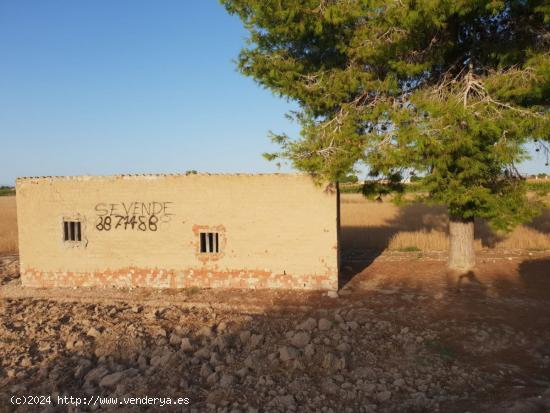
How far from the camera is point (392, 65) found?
9914 mm

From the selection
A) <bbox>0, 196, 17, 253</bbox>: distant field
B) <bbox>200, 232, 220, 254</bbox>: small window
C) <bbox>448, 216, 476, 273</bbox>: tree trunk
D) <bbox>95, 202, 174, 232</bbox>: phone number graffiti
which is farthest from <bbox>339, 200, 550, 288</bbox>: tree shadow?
<bbox>0, 196, 17, 253</bbox>: distant field

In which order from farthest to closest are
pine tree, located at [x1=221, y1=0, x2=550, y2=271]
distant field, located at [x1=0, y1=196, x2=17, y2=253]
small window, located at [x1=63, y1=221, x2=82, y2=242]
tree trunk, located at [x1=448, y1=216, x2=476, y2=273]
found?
distant field, located at [x1=0, y1=196, x2=17, y2=253]
tree trunk, located at [x1=448, y1=216, x2=476, y2=273]
small window, located at [x1=63, y1=221, x2=82, y2=242]
pine tree, located at [x1=221, y1=0, x2=550, y2=271]

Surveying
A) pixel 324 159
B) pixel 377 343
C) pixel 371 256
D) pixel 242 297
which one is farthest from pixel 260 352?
pixel 371 256

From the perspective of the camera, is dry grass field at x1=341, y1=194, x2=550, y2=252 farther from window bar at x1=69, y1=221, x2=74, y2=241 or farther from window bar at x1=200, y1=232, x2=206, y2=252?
window bar at x1=69, y1=221, x2=74, y2=241

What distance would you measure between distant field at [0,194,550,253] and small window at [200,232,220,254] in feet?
23.1

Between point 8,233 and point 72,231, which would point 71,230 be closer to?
point 72,231

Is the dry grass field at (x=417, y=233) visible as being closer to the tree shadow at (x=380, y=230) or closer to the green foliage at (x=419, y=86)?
the tree shadow at (x=380, y=230)

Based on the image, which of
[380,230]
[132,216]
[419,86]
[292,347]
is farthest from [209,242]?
[380,230]

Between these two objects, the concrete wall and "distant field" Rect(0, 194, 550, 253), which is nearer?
the concrete wall

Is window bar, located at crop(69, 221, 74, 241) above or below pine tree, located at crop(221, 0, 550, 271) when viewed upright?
below

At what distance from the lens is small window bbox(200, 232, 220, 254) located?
10.7 metres

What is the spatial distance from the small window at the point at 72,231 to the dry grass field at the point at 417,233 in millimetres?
9267

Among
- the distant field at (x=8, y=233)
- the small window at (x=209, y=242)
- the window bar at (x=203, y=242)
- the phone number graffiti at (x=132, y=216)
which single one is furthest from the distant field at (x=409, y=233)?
the phone number graffiti at (x=132, y=216)

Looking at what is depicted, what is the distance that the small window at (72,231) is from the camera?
36.8 ft
